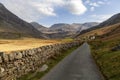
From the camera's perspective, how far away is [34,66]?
26016 mm

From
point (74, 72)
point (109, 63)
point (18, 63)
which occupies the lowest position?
point (74, 72)

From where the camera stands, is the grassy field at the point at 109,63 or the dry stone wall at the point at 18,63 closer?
the dry stone wall at the point at 18,63

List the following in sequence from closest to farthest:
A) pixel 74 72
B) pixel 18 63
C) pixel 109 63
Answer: pixel 18 63 → pixel 74 72 → pixel 109 63

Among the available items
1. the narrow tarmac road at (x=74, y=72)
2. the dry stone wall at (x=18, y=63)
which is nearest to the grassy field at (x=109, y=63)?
the narrow tarmac road at (x=74, y=72)

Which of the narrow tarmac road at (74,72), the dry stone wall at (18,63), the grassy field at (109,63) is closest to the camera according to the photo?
the dry stone wall at (18,63)

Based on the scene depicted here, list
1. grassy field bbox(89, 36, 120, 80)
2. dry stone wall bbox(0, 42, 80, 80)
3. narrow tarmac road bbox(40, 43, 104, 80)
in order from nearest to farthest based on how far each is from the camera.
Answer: dry stone wall bbox(0, 42, 80, 80) < narrow tarmac road bbox(40, 43, 104, 80) < grassy field bbox(89, 36, 120, 80)

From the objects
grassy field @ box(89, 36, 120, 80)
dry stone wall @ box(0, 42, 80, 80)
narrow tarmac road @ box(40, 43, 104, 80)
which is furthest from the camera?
grassy field @ box(89, 36, 120, 80)

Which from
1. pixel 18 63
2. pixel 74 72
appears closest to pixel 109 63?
pixel 74 72

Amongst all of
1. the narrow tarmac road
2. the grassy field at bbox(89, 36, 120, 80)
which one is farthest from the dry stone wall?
the grassy field at bbox(89, 36, 120, 80)

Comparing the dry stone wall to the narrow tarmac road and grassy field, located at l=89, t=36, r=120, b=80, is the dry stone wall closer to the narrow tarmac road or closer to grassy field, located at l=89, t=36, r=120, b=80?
the narrow tarmac road

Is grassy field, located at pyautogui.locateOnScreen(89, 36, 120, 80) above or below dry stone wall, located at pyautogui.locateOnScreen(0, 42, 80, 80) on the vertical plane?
below

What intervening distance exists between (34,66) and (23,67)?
3859mm

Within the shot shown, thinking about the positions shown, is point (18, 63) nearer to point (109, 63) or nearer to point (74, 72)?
point (74, 72)

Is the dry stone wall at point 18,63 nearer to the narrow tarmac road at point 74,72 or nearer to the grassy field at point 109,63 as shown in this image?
A: the narrow tarmac road at point 74,72
